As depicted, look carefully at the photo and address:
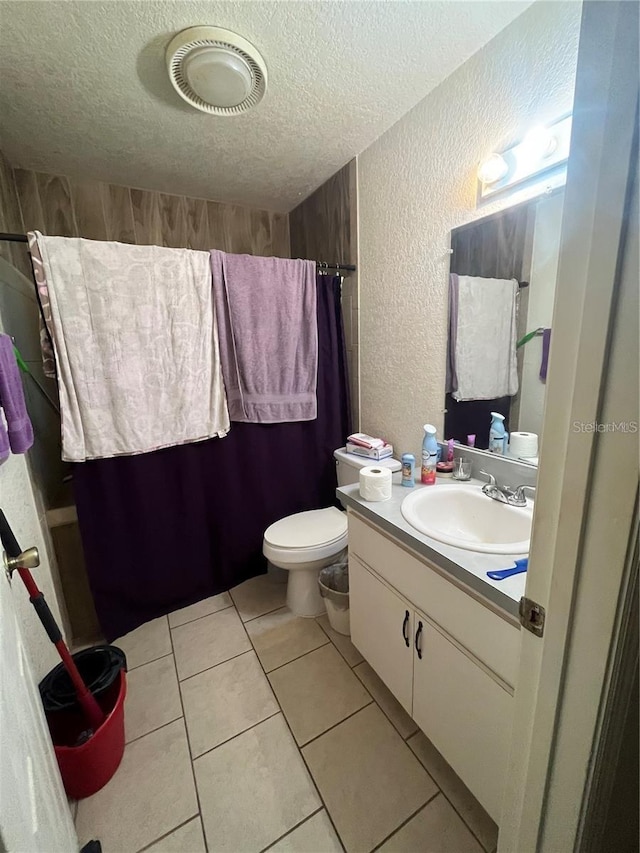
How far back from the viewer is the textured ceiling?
1.00m

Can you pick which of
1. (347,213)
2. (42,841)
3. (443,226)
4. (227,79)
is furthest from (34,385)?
(443,226)

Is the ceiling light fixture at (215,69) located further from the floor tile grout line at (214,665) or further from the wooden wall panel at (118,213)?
the floor tile grout line at (214,665)

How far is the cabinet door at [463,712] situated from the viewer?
0.85m

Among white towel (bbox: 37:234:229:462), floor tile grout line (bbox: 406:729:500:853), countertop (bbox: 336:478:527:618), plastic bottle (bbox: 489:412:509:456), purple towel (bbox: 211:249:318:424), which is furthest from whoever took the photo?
purple towel (bbox: 211:249:318:424)

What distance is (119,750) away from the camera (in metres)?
1.15

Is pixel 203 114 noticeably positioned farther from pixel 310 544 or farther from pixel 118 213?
pixel 310 544

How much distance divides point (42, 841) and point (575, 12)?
2161 millimetres

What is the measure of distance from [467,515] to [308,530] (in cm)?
78

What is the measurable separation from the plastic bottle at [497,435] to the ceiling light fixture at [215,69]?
1452 millimetres

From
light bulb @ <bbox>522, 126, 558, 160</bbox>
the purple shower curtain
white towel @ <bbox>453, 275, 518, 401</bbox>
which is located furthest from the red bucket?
light bulb @ <bbox>522, 126, 558, 160</bbox>

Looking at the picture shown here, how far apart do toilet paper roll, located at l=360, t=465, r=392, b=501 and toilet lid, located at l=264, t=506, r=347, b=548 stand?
1.65 feet

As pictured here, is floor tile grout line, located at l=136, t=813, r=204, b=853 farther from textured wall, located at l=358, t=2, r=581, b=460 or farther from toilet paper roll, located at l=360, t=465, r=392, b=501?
textured wall, located at l=358, t=2, r=581, b=460

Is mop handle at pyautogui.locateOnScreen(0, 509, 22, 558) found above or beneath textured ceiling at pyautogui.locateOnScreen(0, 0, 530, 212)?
beneath

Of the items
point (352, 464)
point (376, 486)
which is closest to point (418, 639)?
point (376, 486)
